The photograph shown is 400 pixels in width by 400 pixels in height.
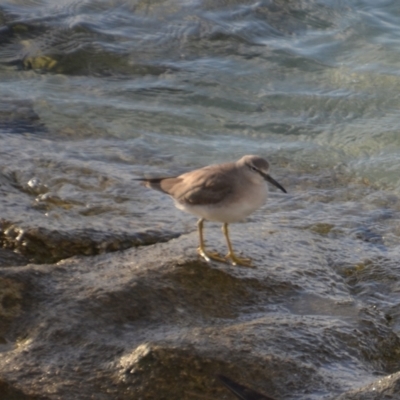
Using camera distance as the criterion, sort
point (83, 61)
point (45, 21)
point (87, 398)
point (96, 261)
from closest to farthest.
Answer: point (87, 398) < point (96, 261) < point (83, 61) < point (45, 21)

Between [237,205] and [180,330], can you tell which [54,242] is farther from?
[180,330]

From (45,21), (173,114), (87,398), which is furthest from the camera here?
(45,21)

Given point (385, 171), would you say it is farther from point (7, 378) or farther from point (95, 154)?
point (7, 378)

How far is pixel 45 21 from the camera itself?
11.0 m

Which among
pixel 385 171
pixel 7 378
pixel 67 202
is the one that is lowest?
pixel 385 171

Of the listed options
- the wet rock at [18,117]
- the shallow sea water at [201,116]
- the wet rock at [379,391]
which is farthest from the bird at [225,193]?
the wet rock at [18,117]

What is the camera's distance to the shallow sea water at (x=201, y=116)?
225 inches

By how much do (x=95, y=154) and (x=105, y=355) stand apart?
402 centimetres

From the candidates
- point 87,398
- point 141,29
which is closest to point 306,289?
point 87,398

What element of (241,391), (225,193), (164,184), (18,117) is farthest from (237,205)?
(18,117)

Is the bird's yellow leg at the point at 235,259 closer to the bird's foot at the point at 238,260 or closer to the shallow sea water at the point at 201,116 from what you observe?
the bird's foot at the point at 238,260

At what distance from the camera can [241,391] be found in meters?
3.55

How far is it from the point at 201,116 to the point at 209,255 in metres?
4.21

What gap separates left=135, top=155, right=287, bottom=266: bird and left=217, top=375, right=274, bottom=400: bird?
4.36ft
